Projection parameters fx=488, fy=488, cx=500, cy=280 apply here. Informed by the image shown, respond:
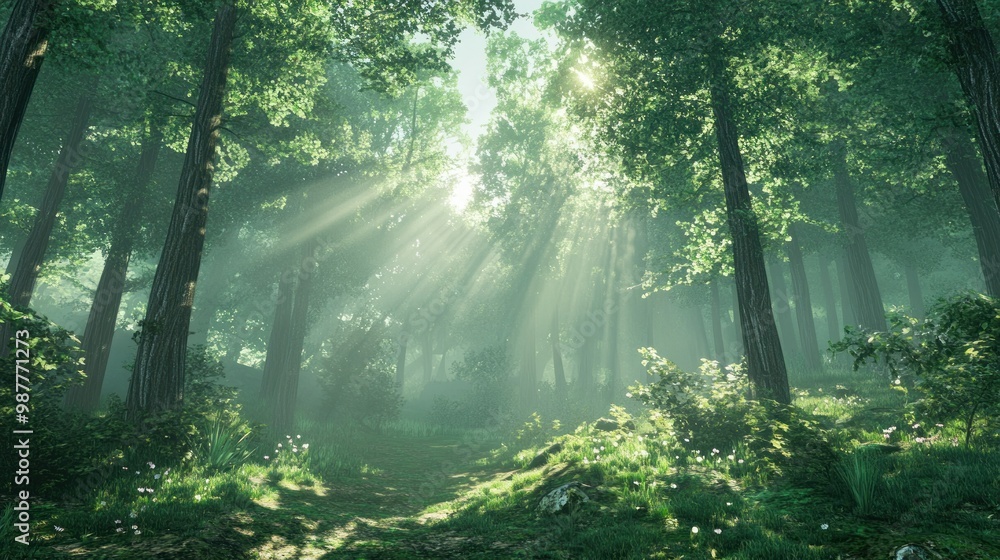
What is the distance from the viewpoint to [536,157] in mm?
31391

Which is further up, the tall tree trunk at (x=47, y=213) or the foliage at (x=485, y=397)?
the tall tree trunk at (x=47, y=213)

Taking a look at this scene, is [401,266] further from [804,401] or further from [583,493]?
[583,493]

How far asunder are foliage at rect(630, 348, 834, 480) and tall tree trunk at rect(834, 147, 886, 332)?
11.2m

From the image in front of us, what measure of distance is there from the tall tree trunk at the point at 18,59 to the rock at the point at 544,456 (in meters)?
9.79

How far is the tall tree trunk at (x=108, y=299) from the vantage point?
13625mm

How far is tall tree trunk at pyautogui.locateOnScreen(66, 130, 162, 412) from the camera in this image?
→ 13.6 m

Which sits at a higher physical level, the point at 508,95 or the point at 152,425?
the point at 508,95

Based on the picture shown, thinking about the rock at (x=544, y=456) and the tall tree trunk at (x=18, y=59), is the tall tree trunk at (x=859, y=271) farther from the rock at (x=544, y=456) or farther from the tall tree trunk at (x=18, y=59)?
the tall tree trunk at (x=18, y=59)

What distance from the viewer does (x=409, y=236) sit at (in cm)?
2772

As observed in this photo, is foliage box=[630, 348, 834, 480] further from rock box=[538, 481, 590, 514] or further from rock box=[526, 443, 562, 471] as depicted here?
rock box=[538, 481, 590, 514]

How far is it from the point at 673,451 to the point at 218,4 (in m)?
12.6

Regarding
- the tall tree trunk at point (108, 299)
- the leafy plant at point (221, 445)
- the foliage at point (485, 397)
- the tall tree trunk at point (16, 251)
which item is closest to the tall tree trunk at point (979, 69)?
the leafy plant at point (221, 445)

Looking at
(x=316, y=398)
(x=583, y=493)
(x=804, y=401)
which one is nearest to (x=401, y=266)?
(x=316, y=398)

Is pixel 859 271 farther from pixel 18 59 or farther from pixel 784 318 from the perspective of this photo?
pixel 18 59
